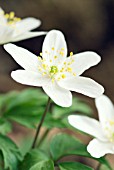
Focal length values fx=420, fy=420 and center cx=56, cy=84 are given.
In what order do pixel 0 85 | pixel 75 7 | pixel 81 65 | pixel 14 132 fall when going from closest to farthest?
pixel 81 65, pixel 14 132, pixel 0 85, pixel 75 7

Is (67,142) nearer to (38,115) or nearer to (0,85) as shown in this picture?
(38,115)

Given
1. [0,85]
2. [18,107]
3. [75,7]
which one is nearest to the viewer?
[18,107]

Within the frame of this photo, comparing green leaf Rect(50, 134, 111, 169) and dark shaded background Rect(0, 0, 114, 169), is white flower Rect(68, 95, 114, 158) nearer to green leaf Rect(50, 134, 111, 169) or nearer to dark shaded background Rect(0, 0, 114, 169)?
green leaf Rect(50, 134, 111, 169)

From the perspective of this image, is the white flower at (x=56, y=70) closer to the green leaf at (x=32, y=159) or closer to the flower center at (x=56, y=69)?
the flower center at (x=56, y=69)

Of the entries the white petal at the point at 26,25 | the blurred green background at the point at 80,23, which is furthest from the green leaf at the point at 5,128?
the blurred green background at the point at 80,23

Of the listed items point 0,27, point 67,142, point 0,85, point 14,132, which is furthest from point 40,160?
point 0,85

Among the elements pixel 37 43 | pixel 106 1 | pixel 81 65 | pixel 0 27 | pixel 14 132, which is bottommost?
pixel 14 132

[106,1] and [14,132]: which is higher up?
[106,1]

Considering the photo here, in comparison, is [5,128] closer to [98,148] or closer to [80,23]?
[98,148]
